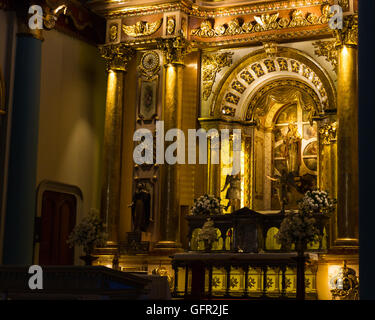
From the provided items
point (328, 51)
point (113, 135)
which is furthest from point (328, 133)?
point (113, 135)

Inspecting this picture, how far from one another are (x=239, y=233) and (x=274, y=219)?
0.75 meters

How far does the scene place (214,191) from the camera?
1566 cm

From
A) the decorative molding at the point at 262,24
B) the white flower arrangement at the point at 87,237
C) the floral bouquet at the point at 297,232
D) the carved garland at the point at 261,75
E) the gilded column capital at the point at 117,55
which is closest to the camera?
the floral bouquet at the point at 297,232

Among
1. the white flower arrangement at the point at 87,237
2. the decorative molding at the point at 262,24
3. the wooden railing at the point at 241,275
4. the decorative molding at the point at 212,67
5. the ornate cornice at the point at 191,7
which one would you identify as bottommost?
the wooden railing at the point at 241,275

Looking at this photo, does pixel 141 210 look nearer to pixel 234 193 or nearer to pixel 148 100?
pixel 234 193

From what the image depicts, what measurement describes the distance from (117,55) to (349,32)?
5.25 meters

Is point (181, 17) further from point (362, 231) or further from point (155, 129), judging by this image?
point (362, 231)

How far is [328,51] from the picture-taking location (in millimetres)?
14906

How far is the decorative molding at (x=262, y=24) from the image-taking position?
49.2 ft

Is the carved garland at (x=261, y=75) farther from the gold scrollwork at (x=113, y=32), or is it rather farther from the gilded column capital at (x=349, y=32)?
the gold scrollwork at (x=113, y=32)

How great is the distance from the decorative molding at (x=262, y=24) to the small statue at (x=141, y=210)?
3746 mm

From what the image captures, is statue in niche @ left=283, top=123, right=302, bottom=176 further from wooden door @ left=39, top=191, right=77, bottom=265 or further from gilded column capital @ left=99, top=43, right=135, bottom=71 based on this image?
wooden door @ left=39, top=191, right=77, bottom=265

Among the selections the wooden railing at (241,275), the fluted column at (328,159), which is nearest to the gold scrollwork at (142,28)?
the fluted column at (328,159)
